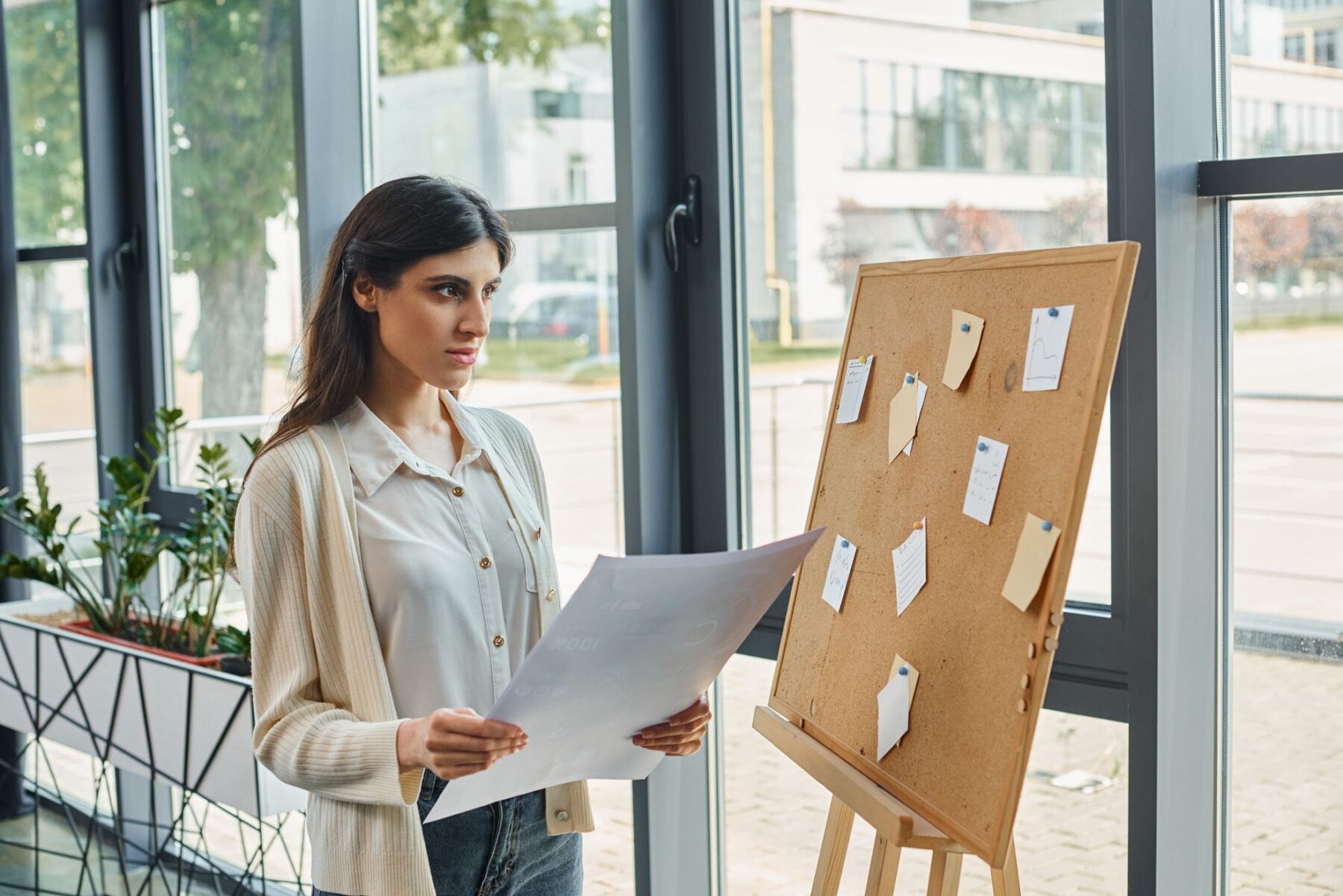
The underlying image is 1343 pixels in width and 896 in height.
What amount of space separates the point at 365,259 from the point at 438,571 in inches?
16.1

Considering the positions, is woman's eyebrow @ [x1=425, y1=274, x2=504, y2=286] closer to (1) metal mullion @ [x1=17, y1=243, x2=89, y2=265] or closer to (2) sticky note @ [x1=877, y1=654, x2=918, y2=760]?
(2) sticky note @ [x1=877, y1=654, x2=918, y2=760]

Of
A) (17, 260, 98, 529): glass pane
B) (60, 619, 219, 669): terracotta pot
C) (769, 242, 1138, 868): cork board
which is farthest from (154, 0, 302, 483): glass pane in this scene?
(769, 242, 1138, 868): cork board

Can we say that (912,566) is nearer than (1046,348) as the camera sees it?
No

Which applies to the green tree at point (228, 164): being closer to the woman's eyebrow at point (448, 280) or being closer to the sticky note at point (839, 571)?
the woman's eyebrow at point (448, 280)

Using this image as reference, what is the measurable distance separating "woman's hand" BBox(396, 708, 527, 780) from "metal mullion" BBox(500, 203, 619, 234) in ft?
3.94

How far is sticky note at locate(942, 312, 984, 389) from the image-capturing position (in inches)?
59.4

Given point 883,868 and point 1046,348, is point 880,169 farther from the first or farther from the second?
point 883,868

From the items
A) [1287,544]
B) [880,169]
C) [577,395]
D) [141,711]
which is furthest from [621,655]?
[141,711]

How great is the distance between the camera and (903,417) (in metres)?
1.62

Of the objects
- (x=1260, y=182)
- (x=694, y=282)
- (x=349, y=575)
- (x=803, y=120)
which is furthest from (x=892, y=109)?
(x=349, y=575)

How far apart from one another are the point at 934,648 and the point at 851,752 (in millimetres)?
186

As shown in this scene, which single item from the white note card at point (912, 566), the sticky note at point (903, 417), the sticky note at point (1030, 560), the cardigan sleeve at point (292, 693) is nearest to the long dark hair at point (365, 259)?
the cardigan sleeve at point (292, 693)

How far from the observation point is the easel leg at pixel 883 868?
1.54 m

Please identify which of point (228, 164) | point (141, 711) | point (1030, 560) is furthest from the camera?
point (228, 164)
